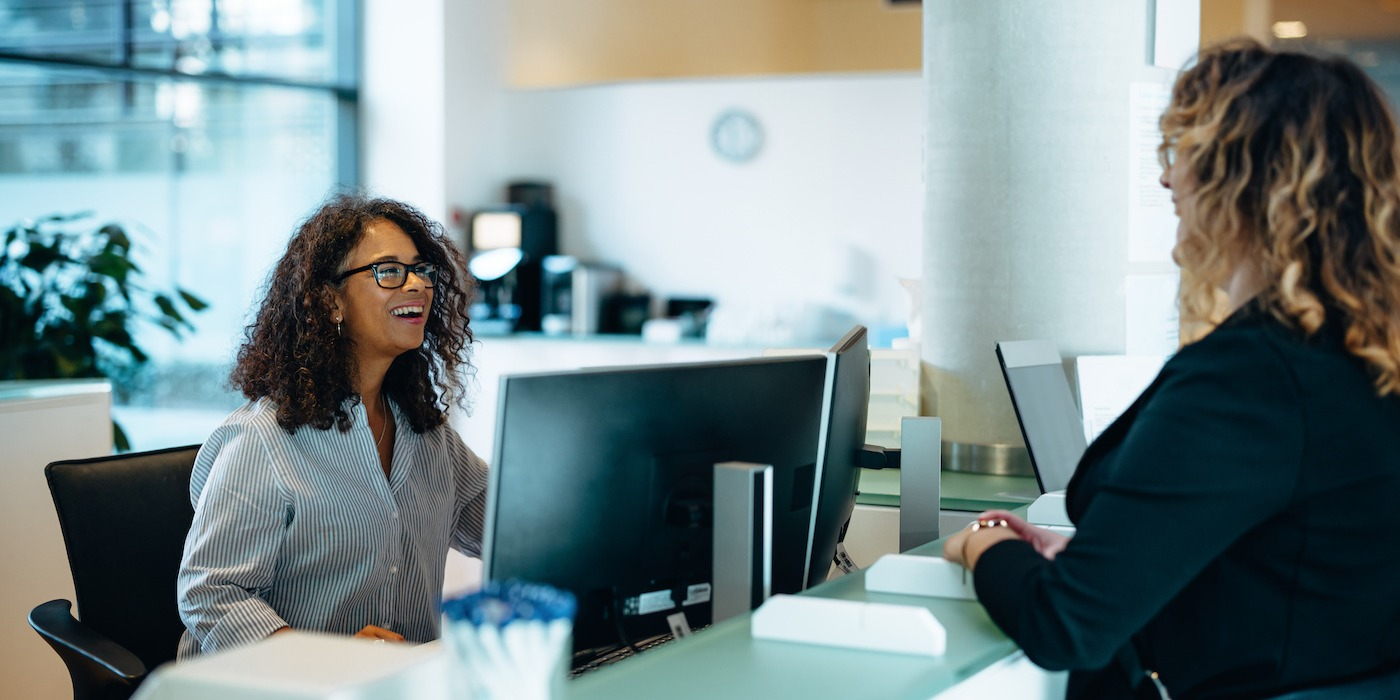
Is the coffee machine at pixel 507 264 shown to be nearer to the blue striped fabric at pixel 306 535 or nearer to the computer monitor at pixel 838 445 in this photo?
the blue striped fabric at pixel 306 535

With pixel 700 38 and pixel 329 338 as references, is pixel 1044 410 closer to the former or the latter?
pixel 329 338

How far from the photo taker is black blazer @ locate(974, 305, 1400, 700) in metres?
1.29

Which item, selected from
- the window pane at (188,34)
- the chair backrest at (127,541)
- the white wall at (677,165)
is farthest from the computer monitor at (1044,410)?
the window pane at (188,34)

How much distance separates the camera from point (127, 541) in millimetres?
2213

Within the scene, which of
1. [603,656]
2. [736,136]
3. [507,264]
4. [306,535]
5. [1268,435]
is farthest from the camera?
[736,136]

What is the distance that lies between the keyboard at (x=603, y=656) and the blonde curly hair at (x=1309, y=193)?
88cm

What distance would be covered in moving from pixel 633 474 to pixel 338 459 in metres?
0.75

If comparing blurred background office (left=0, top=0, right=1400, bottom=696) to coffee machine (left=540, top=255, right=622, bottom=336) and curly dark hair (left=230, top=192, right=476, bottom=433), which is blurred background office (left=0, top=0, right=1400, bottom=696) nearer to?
coffee machine (left=540, top=255, right=622, bottom=336)

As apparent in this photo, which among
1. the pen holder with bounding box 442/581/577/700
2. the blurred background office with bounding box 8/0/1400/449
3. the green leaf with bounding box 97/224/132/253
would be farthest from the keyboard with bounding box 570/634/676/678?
the blurred background office with bounding box 8/0/1400/449

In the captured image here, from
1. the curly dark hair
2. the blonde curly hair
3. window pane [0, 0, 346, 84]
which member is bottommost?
the curly dark hair

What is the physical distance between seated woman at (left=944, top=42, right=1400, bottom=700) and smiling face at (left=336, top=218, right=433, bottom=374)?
1214mm

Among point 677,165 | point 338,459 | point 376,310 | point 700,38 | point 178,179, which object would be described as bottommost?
point 338,459

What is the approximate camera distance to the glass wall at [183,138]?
5273mm

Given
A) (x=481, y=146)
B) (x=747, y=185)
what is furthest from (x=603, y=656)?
(x=481, y=146)
